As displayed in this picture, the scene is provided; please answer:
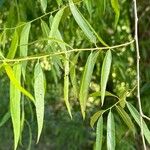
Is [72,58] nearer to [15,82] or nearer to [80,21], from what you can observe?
[80,21]


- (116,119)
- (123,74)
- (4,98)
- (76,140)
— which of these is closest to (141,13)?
(123,74)

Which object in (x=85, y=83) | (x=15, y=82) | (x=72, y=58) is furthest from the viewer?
(x=72, y=58)

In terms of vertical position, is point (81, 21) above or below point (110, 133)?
above

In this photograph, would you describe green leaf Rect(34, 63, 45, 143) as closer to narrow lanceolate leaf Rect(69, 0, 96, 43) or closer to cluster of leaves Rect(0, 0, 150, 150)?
cluster of leaves Rect(0, 0, 150, 150)

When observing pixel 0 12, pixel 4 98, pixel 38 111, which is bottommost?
pixel 38 111

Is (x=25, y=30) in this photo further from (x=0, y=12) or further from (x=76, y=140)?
(x=76, y=140)

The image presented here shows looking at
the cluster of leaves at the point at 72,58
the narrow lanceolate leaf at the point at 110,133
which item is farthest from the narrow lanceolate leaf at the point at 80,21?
the narrow lanceolate leaf at the point at 110,133

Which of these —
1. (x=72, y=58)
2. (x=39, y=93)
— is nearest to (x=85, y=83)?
(x=39, y=93)

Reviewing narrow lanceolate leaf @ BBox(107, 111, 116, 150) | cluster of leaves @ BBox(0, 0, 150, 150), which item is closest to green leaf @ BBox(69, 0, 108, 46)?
cluster of leaves @ BBox(0, 0, 150, 150)
